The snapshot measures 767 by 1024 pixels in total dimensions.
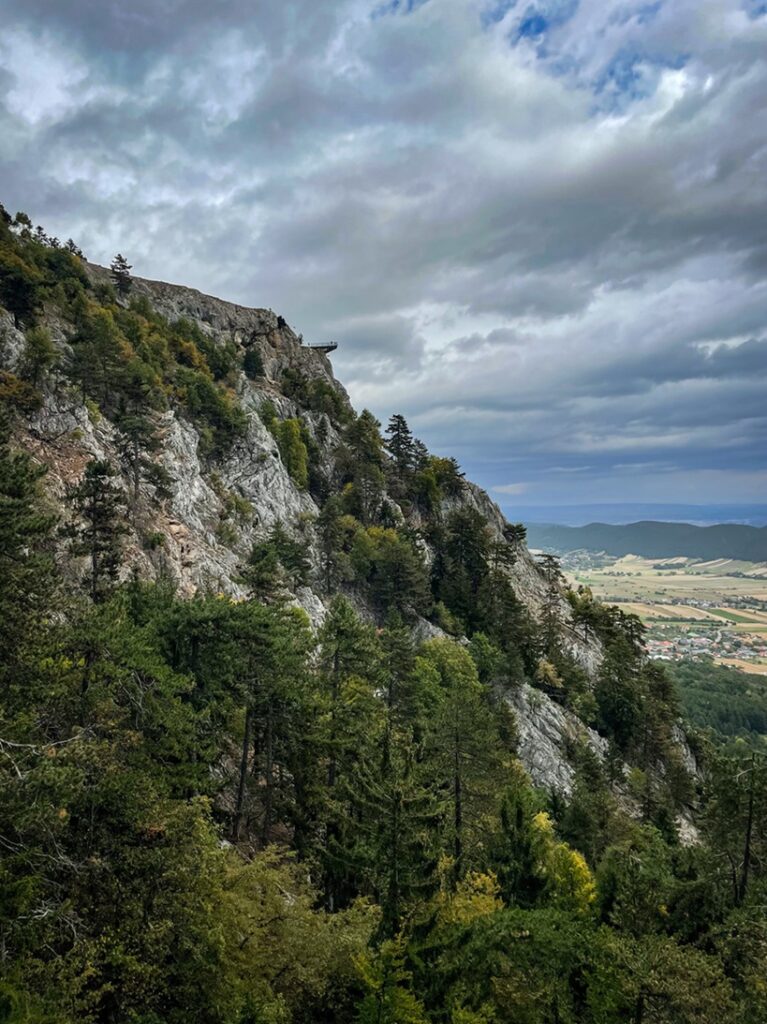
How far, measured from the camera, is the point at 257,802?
2553 centimetres

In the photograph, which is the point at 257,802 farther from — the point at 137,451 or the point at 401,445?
the point at 401,445

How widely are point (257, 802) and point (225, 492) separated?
118 ft

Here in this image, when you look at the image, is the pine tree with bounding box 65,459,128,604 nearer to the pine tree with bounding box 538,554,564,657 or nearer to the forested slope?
the forested slope

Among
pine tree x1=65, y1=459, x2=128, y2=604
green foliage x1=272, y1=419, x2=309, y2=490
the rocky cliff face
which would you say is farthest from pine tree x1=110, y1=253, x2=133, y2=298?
pine tree x1=65, y1=459, x2=128, y2=604

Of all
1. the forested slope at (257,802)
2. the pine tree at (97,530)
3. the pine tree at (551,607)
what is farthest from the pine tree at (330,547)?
the pine tree at (97,530)

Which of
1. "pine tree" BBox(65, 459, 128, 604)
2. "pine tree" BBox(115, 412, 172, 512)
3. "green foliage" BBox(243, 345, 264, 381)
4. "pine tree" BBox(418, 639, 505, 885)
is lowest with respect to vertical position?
"pine tree" BBox(418, 639, 505, 885)

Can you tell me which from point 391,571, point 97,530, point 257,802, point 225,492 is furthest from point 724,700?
point 97,530

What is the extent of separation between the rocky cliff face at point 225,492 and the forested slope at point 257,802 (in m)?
0.38

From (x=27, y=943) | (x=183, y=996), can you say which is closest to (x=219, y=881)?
(x=183, y=996)

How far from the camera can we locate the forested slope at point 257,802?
12656mm

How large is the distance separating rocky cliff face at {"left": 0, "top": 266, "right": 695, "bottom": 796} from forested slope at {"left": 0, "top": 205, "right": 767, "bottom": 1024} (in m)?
0.38

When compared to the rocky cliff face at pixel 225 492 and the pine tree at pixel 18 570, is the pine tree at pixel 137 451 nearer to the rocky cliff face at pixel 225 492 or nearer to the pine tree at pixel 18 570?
the rocky cliff face at pixel 225 492

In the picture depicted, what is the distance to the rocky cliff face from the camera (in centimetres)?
3906

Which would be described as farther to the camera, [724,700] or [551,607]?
[724,700]
